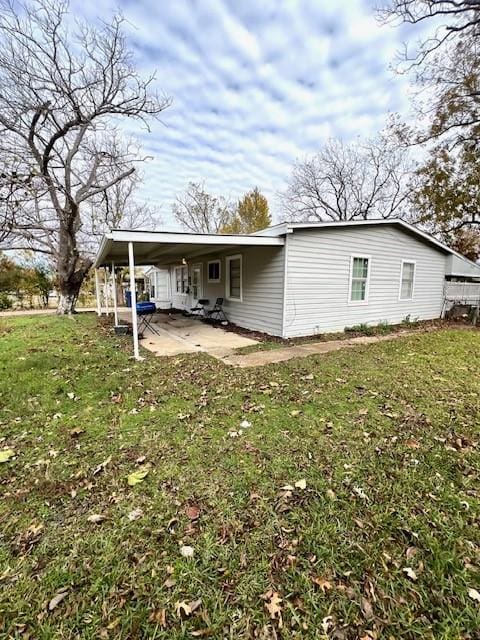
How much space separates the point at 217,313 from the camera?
37.0 feet

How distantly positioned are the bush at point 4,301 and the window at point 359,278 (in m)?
19.7

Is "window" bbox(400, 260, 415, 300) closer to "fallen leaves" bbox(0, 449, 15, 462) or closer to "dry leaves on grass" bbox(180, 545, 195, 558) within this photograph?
"dry leaves on grass" bbox(180, 545, 195, 558)

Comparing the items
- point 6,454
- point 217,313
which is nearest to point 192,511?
point 6,454

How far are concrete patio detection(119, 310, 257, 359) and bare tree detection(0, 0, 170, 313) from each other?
4271 mm

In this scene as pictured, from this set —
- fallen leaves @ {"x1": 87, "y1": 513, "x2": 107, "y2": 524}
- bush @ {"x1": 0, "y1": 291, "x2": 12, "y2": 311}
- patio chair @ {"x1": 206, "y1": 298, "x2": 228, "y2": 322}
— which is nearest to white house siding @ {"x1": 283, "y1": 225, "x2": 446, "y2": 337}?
patio chair @ {"x1": 206, "y1": 298, "x2": 228, "y2": 322}

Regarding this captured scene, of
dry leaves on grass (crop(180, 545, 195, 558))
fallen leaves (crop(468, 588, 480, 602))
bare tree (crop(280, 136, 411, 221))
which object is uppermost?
bare tree (crop(280, 136, 411, 221))


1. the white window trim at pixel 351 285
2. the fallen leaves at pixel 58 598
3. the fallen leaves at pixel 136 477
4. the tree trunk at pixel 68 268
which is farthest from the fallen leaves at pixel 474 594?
the tree trunk at pixel 68 268

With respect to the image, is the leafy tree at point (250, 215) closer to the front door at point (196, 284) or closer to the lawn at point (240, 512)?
the front door at point (196, 284)

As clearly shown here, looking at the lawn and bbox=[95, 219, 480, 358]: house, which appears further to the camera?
bbox=[95, 219, 480, 358]: house

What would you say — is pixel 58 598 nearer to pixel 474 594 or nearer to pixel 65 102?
pixel 474 594

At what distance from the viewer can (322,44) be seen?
779cm

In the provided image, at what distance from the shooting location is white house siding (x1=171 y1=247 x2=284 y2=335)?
7859mm

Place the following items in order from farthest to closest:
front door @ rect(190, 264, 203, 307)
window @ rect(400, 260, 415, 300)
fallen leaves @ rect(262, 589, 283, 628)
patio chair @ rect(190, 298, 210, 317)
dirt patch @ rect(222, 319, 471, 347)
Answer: front door @ rect(190, 264, 203, 307), patio chair @ rect(190, 298, 210, 317), window @ rect(400, 260, 415, 300), dirt patch @ rect(222, 319, 471, 347), fallen leaves @ rect(262, 589, 283, 628)

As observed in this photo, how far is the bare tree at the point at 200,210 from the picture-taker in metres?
27.2
